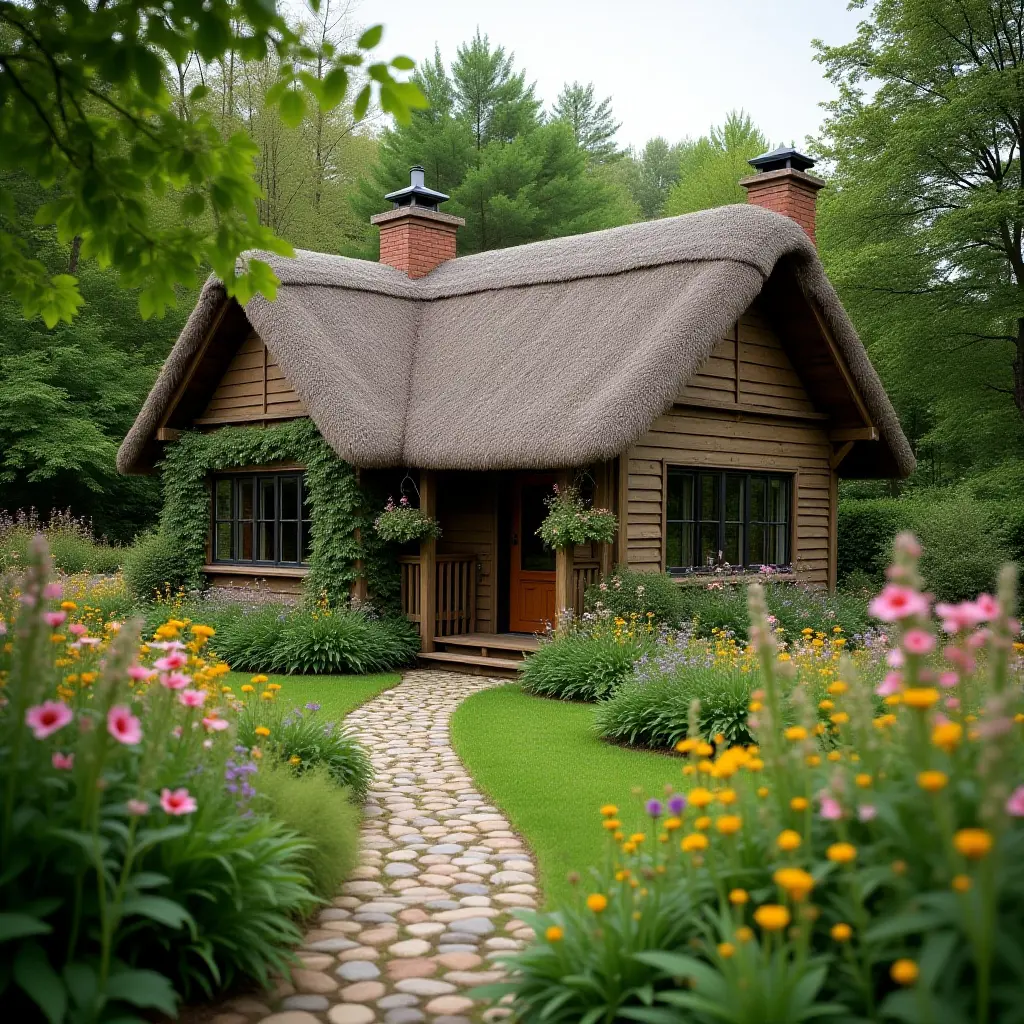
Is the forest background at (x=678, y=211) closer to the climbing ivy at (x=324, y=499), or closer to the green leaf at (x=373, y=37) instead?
the climbing ivy at (x=324, y=499)

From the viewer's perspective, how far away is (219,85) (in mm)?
31031

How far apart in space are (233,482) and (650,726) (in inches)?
374

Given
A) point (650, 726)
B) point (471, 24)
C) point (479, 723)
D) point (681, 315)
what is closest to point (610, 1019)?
point (650, 726)

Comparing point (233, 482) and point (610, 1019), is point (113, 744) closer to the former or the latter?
point (610, 1019)

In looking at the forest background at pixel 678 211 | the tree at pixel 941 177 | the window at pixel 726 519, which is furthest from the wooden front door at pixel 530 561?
the tree at pixel 941 177

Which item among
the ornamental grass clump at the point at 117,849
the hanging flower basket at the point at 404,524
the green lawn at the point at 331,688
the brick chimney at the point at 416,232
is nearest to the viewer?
the ornamental grass clump at the point at 117,849

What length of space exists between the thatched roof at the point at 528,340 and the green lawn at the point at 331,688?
260 cm

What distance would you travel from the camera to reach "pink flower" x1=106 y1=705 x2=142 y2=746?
2963 mm

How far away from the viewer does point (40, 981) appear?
9.29 feet

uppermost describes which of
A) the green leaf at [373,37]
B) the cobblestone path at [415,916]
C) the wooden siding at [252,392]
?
the wooden siding at [252,392]

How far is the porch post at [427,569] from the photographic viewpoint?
13.3 meters

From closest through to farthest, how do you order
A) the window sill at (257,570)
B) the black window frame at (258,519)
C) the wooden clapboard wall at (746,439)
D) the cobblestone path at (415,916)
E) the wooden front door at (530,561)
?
the cobblestone path at (415,916), the wooden clapboard wall at (746,439), the wooden front door at (530,561), the window sill at (257,570), the black window frame at (258,519)

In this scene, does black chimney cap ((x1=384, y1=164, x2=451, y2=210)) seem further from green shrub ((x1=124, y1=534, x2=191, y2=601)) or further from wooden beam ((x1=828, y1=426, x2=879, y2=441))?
wooden beam ((x1=828, y1=426, x2=879, y2=441))

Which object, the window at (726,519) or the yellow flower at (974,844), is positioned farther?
the window at (726,519)
